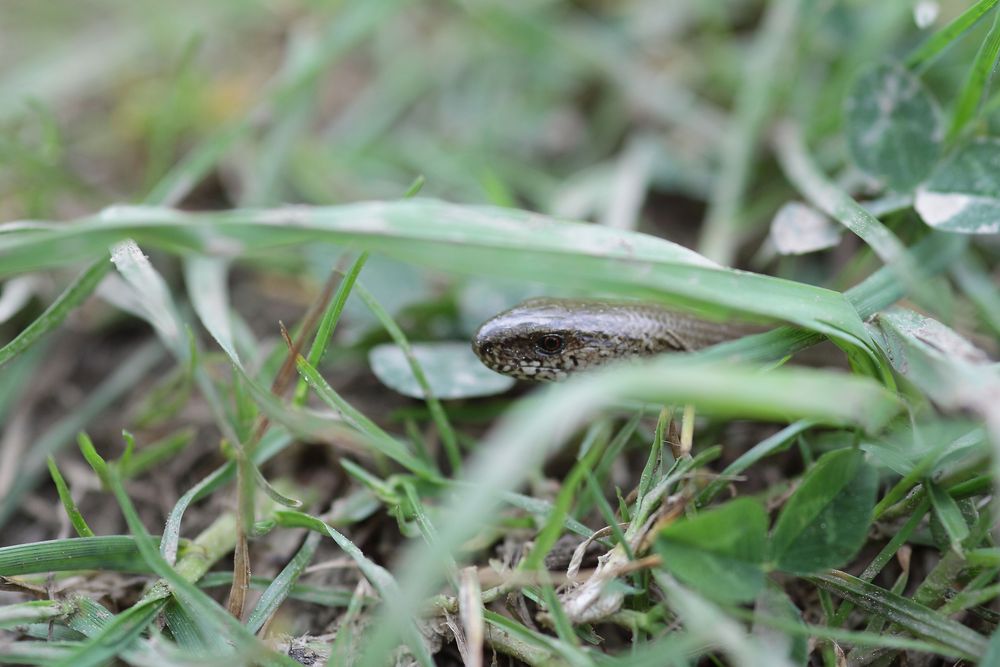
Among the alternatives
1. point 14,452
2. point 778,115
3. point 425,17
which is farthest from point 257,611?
point 425,17

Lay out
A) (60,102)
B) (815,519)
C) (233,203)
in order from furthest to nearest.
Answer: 1. (60,102)
2. (233,203)
3. (815,519)

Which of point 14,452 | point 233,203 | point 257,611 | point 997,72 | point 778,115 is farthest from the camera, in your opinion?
point 233,203

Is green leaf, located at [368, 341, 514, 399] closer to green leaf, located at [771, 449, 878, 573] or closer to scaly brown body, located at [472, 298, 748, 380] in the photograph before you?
scaly brown body, located at [472, 298, 748, 380]

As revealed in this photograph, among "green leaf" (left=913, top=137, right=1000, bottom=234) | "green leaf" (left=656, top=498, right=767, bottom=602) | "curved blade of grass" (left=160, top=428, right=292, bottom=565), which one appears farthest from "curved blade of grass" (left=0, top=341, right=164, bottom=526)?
"green leaf" (left=913, top=137, right=1000, bottom=234)

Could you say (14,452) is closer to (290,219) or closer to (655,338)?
(290,219)

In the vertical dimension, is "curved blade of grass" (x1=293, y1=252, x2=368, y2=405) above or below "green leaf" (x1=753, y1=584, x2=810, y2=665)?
above
